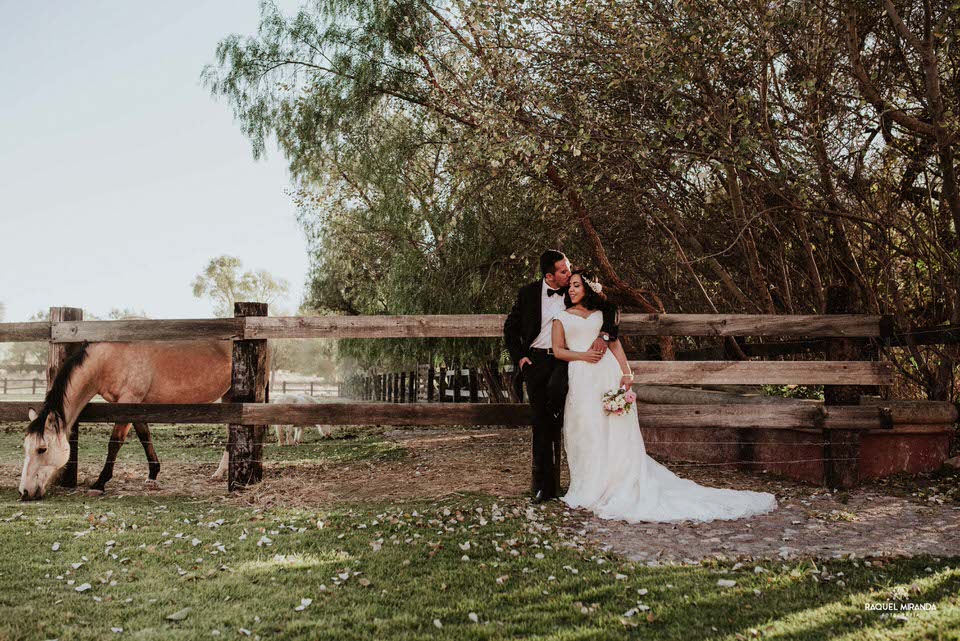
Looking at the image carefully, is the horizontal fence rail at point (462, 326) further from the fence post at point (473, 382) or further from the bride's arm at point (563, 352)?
the fence post at point (473, 382)

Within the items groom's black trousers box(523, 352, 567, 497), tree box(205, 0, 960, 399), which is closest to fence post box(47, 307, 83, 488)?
tree box(205, 0, 960, 399)

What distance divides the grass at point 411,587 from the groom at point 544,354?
2.40 ft

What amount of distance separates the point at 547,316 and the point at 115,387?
4567 mm

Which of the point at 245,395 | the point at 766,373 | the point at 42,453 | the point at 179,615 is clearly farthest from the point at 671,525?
the point at 42,453

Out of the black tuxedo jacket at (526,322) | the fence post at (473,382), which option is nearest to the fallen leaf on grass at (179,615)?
the black tuxedo jacket at (526,322)

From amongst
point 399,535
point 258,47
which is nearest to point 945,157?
point 399,535

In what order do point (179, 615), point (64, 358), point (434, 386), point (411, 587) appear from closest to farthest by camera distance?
1. point (179, 615)
2. point (411, 587)
3. point (64, 358)
4. point (434, 386)

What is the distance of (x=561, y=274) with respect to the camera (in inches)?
219

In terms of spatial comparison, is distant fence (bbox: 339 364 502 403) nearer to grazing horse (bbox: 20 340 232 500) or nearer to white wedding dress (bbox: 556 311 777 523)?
white wedding dress (bbox: 556 311 777 523)

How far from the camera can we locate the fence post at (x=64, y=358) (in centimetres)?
658

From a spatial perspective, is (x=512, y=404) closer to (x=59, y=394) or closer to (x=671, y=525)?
(x=671, y=525)

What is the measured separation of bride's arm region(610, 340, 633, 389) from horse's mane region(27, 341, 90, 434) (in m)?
5.02

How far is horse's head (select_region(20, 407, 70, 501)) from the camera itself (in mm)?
5895

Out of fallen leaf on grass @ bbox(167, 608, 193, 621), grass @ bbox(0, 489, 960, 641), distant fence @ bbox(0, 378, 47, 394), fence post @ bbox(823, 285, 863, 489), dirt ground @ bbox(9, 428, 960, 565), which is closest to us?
grass @ bbox(0, 489, 960, 641)
